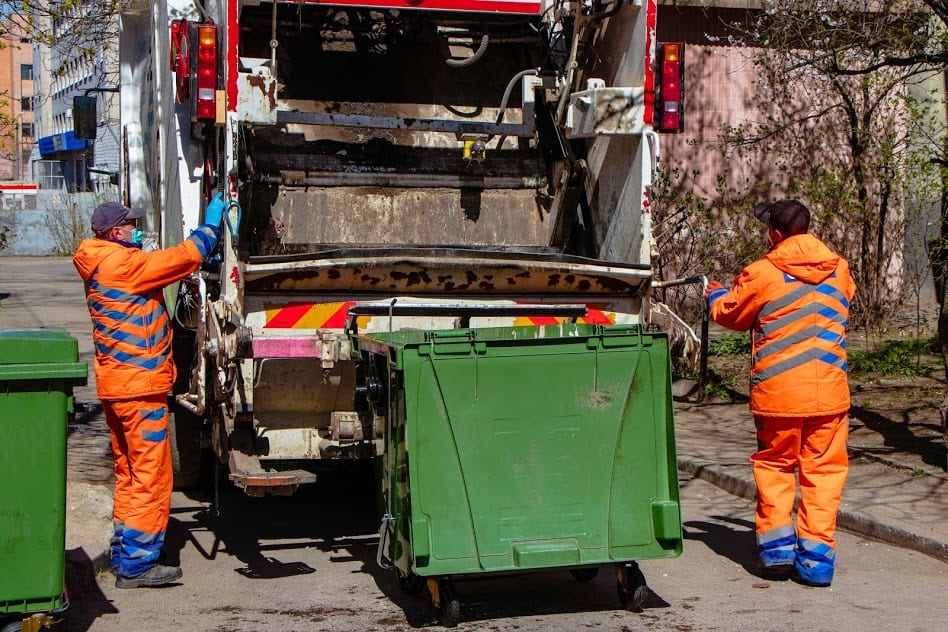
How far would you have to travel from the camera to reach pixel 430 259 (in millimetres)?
5074

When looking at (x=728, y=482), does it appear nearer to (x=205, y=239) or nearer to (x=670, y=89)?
(x=670, y=89)

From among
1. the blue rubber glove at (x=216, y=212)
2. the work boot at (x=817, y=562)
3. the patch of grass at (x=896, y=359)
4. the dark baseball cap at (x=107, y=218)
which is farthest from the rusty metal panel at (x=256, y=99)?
the patch of grass at (x=896, y=359)

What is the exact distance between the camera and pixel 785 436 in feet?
15.7

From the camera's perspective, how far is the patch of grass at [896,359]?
939cm

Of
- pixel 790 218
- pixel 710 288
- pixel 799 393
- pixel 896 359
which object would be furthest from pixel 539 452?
pixel 896 359

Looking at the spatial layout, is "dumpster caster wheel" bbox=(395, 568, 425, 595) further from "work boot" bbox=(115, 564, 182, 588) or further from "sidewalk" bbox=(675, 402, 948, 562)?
"sidewalk" bbox=(675, 402, 948, 562)

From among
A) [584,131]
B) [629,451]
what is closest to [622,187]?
[584,131]

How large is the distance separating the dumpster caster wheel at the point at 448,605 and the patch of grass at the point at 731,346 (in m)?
6.51

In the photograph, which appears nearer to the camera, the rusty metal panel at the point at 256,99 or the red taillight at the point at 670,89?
the rusty metal panel at the point at 256,99

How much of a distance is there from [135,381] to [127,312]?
28 cm

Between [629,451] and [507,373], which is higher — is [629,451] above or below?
below

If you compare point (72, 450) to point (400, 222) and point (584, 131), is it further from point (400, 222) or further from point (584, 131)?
point (584, 131)

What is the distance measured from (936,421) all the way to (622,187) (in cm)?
306

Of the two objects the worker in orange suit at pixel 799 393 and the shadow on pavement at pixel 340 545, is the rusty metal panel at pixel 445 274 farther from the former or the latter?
the shadow on pavement at pixel 340 545
